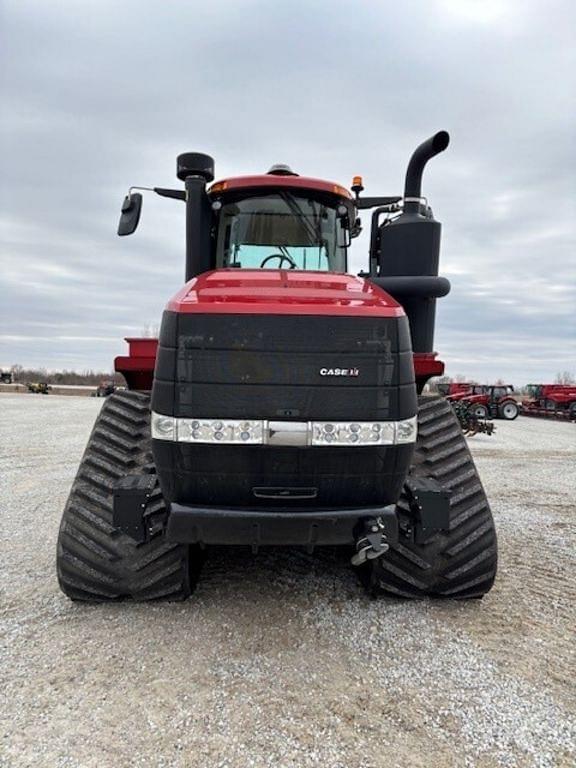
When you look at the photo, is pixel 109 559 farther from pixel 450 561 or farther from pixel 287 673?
pixel 450 561

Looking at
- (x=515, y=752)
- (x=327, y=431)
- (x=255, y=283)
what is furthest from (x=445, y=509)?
(x=255, y=283)

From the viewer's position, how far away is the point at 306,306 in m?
2.45

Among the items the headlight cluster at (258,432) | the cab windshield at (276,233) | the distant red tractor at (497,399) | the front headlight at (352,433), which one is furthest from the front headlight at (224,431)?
the distant red tractor at (497,399)

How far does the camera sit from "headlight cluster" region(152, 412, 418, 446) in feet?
7.82

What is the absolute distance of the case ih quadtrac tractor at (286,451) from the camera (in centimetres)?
240

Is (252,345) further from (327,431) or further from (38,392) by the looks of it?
(38,392)

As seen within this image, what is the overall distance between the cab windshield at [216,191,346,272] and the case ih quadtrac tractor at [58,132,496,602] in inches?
14.4

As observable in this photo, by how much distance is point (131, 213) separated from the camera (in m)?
3.75

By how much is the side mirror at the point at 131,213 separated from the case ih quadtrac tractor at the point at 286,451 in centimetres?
49

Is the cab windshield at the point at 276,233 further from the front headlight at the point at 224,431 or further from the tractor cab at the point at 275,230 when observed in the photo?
the front headlight at the point at 224,431

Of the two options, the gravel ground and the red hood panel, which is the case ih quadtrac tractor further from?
the gravel ground

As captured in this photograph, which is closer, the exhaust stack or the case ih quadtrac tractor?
the case ih quadtrac tractor

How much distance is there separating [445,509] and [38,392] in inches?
1787

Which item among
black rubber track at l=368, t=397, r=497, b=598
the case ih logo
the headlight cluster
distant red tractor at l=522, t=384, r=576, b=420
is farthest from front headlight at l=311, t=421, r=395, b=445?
distant red tractor at l=522, t=384, r=576, b=420
